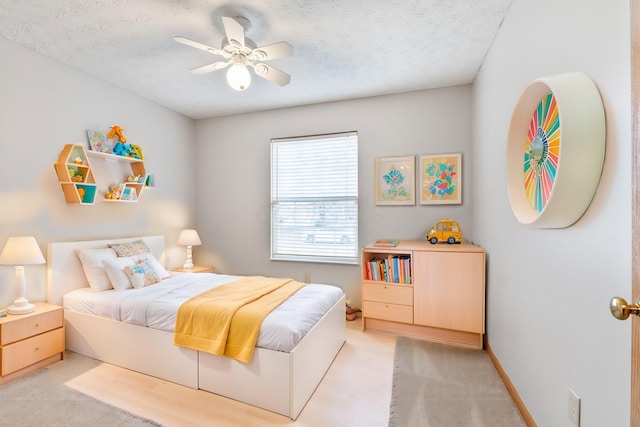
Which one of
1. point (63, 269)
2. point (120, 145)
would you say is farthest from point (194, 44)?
point (63, 269)

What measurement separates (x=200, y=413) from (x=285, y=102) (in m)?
3.23

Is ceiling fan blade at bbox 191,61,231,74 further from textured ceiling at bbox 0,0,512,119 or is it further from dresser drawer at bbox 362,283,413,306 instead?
dresser drawer at bbox 362,283,413,306

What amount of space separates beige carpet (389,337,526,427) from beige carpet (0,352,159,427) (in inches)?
61.1

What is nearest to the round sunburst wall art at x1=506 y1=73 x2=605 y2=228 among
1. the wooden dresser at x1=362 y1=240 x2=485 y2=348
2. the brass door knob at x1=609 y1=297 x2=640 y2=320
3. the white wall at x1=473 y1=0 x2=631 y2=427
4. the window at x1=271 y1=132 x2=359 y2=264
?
the white wall at x1=473 y1=0 x2=631 y2=427

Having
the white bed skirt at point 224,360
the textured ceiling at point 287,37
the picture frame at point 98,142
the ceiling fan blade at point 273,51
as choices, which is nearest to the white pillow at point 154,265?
the white bed skirt at point 224,360

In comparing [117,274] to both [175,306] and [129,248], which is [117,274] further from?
[175,306]

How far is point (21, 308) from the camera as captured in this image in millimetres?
2223

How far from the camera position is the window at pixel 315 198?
11.7 feet

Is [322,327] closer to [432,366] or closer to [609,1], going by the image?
[432,366]

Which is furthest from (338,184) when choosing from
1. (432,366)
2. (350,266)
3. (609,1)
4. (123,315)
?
(609,1)

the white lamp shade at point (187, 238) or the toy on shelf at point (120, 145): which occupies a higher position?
the toy on shelf at point (120, 145)

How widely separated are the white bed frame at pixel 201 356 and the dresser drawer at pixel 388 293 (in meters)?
0.44

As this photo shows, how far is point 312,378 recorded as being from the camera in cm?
199

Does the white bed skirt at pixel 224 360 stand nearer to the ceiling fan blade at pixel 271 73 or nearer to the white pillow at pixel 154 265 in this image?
the white pillow at pixel 154 265
